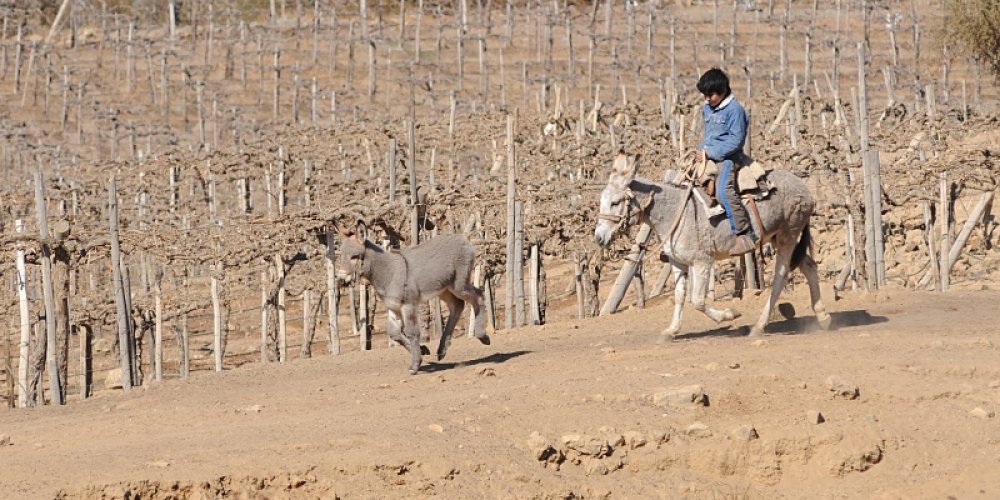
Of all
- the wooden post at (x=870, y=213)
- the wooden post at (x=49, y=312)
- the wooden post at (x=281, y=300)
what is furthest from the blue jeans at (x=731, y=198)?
the wooden post at (x=281, y=300)

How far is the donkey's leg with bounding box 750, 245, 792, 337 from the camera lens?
47.9 feet

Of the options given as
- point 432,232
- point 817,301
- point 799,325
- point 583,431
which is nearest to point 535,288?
point 432,232

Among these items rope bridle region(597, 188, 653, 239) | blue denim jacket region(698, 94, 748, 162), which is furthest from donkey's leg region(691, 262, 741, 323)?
blue denim jacket region(698, 94, 748, 162)

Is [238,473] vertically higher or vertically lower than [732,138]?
lower

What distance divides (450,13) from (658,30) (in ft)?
39.1

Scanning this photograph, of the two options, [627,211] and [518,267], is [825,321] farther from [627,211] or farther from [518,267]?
[518,267]

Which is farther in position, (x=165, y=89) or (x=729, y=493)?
(x=165, y=89)

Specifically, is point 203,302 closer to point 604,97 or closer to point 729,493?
point 729,493

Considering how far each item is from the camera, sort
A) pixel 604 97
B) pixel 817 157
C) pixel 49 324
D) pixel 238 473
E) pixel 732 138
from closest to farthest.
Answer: pixel 238 473, pixel 732 138, pixel 49 324, pixel 817 157, pixel 604 97

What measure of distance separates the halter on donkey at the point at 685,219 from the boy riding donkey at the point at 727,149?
144mm

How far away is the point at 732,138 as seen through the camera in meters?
14.1

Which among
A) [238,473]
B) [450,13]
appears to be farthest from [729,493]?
[450,13]

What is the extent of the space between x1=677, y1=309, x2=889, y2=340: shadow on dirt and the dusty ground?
2.39 feet

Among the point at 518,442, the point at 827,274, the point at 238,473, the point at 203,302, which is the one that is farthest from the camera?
the point at 827,274
